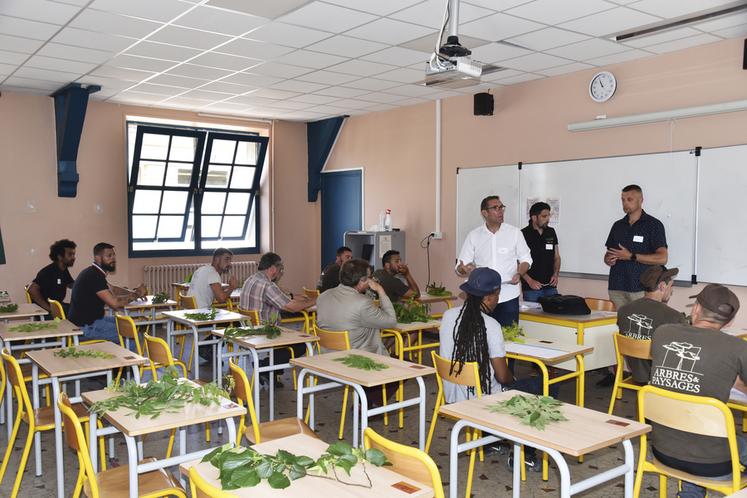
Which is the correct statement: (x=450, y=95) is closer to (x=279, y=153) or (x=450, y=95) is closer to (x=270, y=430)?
(x=279, y=153)

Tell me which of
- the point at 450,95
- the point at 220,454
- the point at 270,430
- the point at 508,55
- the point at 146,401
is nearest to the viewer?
the point at 220,454

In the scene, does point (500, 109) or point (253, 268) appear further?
point (253, 268)

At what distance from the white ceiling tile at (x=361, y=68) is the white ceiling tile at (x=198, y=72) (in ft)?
4.08

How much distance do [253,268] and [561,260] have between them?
529cm

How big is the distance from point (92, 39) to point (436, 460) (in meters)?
4.67

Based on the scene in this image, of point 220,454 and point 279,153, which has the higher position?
point 279,153

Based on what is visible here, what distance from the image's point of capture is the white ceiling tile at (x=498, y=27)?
511 centimetres

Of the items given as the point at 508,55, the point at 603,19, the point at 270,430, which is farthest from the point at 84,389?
the point at 603,19

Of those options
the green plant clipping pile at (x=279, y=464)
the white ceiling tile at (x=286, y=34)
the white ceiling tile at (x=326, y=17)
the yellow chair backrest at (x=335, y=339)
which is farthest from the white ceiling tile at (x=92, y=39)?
the green plant clipping pile at (x=279, y=464)

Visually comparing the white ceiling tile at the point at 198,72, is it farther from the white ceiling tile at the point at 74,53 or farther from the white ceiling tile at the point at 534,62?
the white ceiling tile at the point at 534,62

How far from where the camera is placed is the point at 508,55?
6.21 meters

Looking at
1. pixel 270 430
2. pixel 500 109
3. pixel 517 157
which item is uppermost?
pixel 500 109

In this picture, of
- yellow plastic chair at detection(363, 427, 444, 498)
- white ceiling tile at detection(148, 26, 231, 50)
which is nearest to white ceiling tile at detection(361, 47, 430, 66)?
white ceiling tile at detection(148, 26, 231, 50)

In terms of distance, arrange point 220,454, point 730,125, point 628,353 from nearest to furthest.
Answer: point 220,454
point 628,353
point 730,125
